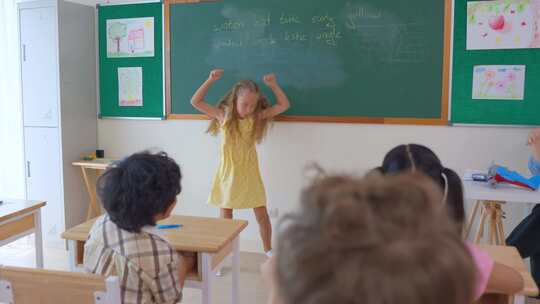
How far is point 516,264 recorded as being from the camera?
1939 mm

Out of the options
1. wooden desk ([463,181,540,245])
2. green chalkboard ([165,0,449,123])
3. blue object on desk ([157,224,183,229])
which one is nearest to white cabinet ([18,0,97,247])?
green chalkboard ([165,0,449,123])

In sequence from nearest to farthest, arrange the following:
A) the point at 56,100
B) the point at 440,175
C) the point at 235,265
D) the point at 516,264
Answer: the point at 440,175 → the point at 516,264 → the point at 235,265 → the point at 56,100

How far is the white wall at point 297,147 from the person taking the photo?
3633mm

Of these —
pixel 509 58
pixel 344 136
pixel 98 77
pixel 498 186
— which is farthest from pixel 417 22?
pixel 98 77

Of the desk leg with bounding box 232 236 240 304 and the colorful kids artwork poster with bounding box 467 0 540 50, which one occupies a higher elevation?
the colorful kids artwork poster with bounding box 467 0 540 50

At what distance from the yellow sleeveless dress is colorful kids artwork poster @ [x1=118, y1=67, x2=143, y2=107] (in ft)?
3.59

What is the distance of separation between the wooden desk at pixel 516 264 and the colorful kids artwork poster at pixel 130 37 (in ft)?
11.0

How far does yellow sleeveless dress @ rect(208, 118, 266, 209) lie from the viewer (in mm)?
3873

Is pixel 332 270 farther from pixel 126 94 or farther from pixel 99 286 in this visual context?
pixel 126 94

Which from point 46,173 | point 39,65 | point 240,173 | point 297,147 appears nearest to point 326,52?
point 297,147

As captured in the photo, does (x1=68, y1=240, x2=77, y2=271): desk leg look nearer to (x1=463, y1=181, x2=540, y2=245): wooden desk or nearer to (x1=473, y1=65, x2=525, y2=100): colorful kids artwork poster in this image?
(x1=463, y1=181, x2=540, y2=245): wooden desk

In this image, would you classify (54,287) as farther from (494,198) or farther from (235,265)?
(494,198)

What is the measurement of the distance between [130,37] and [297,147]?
183 cm

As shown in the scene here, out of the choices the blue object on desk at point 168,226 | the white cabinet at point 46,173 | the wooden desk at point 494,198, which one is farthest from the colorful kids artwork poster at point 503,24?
the white cabinet at point 46,173
